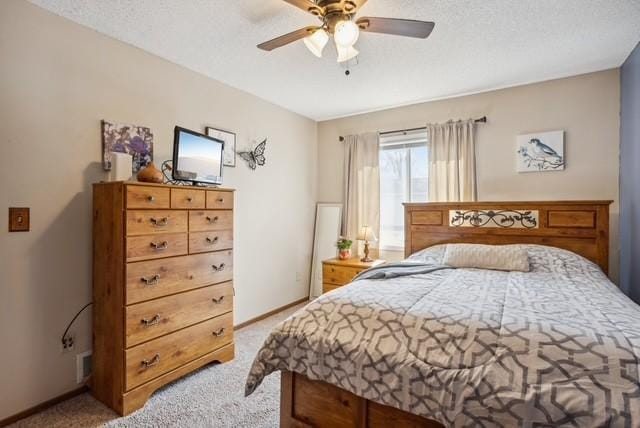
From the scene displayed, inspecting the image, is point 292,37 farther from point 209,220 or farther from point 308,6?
point 209,220

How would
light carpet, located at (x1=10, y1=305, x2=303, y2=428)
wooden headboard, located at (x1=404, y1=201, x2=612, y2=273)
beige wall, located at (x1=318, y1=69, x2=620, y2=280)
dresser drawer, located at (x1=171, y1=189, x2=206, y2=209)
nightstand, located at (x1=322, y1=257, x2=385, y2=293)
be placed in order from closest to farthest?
light carpet, located at (x1=10, y1=305, x2=303, y2=428) < dresser drawer, located at (x1=171, y1=189, x2=206, y2=209) < wooden headboard, located at (x1=404, y1=201, x2=612, y2=273) < beige wall, located at (x1=318, y1=69, x2=620, y2=280) < nightstand, located at (x1=322, y1=257, x2=385, y2=293)

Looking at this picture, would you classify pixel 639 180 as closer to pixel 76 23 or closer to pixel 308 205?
pixel 308 205

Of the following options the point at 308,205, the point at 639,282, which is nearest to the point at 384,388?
the point at 639,282

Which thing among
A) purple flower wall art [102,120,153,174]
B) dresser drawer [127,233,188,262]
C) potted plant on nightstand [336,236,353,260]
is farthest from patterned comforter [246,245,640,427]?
potted plant on nightstand [336,236,353,260]

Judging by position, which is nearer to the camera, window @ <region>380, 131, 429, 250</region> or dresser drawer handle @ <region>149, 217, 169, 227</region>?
dresser drawer handle @ <region>149, 217, 169, 227</region>

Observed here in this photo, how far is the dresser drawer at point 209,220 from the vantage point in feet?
7.78

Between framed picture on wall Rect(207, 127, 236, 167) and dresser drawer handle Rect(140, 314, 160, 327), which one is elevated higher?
framed picture on wall Rect(207, 127, 236, 167)

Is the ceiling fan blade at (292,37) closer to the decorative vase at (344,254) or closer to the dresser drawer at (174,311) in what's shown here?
the dresser drawer at (174,311)

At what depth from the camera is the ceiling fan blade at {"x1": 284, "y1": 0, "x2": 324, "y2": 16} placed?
1617 mm

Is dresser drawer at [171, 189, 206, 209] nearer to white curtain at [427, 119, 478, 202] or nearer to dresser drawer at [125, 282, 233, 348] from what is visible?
dresser drawer at [125, 282, 233, 348]

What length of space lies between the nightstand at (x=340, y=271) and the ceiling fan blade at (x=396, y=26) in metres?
2.37

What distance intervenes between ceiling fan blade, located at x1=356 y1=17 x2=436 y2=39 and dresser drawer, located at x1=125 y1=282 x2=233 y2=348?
83.3 inches

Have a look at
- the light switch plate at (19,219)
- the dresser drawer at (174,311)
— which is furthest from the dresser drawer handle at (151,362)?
the light switch plate at (19,219)

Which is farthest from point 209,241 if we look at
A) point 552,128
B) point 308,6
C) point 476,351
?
point 552,128
